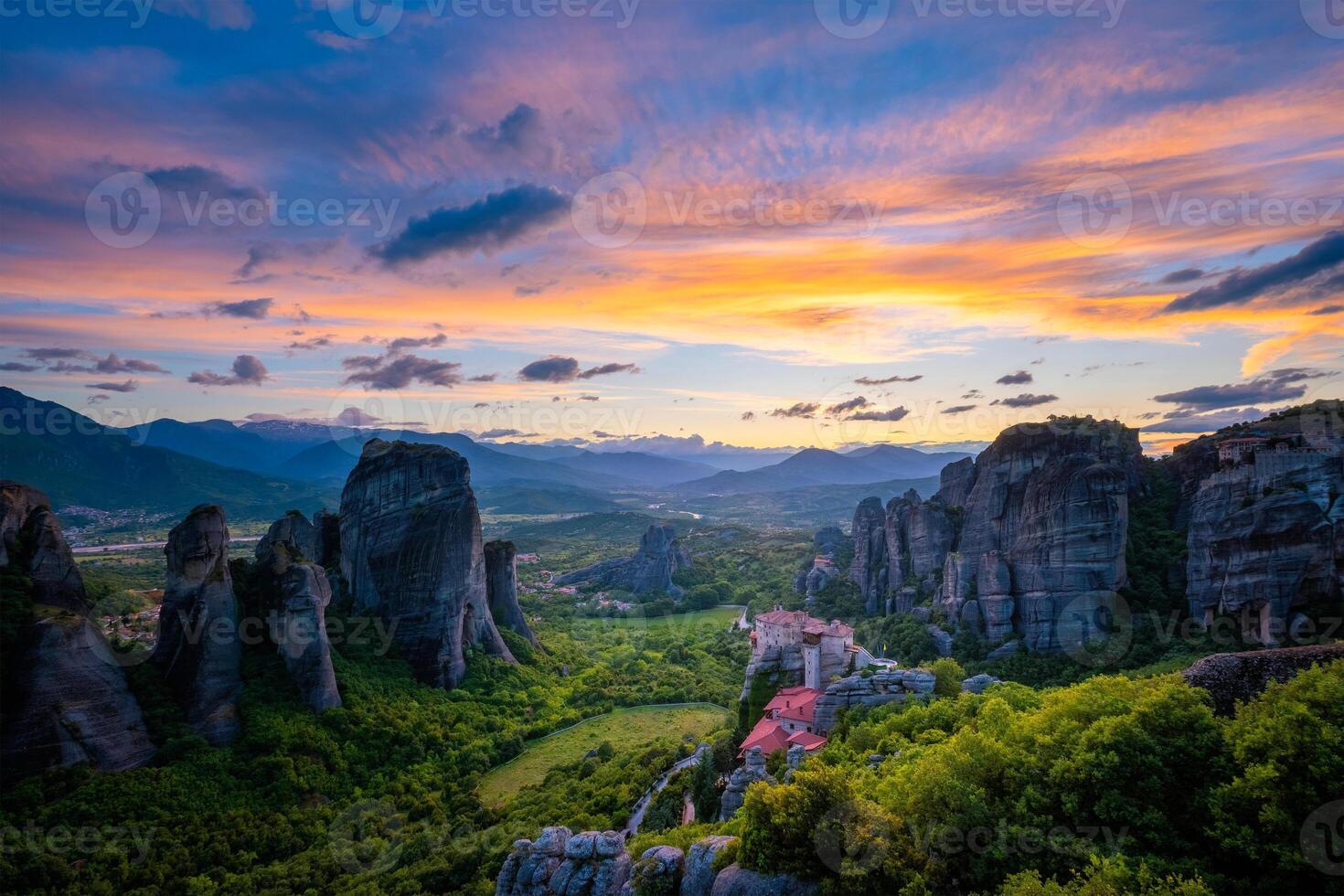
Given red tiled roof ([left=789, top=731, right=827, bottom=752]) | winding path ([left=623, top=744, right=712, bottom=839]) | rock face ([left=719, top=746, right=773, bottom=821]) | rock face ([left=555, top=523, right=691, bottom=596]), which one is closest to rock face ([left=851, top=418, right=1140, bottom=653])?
red tiled roof ([left=789, top=731, right=827, bottom=752])

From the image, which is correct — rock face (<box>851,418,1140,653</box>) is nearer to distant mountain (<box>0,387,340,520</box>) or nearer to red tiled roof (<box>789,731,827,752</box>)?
red tiled roof (<box>789,731,827,752</box>)

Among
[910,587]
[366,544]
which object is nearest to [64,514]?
[366,544]

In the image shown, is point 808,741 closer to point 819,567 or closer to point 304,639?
point 304,639

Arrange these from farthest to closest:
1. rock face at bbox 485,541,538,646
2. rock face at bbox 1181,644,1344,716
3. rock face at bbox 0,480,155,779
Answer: rock face at bbox 485,541,538,646
rock face at bbox 0,480,155,779
rock face at bbox 1181,644,1344,716

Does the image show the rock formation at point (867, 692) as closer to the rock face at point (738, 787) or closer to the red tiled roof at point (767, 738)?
the red tiled roof at point (767, 738)

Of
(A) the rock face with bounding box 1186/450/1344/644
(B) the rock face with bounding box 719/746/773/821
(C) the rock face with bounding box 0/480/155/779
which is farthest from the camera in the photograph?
(A) the rock face with bounding box 1186/450/1344/644

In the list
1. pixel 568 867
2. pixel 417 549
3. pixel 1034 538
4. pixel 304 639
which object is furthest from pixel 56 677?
pixel 1034 538
